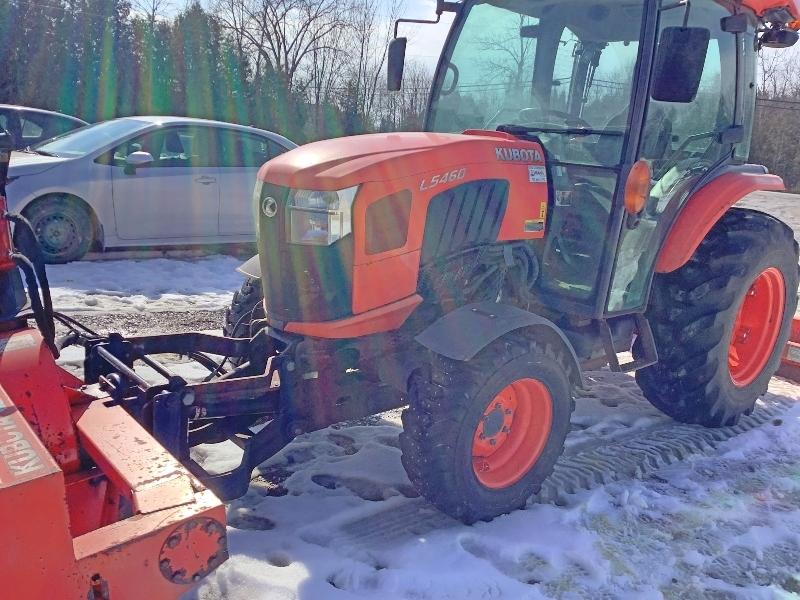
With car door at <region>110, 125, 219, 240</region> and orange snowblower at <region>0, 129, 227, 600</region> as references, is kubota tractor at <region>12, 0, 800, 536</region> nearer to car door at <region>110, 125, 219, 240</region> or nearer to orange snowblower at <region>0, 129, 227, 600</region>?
orange snowblower at <region>0, 129, 227, 600</region>

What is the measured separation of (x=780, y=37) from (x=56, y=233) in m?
6.05

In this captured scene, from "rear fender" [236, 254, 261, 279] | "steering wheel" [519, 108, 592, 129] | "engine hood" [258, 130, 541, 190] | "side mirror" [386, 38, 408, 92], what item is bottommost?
"rear fender" [236, 254, 261, 279]

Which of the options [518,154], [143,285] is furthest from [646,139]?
[143,285]

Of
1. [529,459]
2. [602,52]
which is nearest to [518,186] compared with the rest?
[602,52]

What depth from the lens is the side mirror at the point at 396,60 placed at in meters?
4.35

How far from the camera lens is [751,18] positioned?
4.17m

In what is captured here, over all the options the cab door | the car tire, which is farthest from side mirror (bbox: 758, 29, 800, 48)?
the car tire

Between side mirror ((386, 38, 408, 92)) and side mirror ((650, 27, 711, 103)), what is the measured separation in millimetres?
1556

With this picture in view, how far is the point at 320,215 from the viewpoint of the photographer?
3.05m

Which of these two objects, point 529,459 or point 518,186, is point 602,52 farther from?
point 529,459

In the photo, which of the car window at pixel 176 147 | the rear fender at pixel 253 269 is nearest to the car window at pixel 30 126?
the car window at pixel 176 147

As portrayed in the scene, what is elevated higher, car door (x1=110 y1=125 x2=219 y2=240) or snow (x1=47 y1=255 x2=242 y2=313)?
car door (x1=110 y1=125 x2=219 y2=240)

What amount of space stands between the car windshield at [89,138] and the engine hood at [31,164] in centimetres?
18

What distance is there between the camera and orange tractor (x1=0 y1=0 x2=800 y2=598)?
2.39 metres
